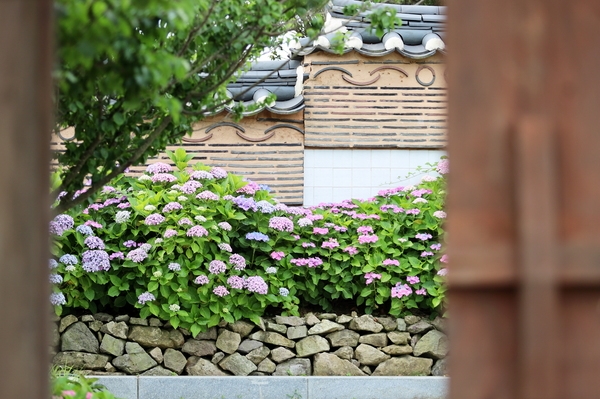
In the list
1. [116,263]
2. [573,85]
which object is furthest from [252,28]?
[116,263]

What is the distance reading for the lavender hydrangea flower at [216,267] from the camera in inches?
195

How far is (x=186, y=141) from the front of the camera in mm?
6430

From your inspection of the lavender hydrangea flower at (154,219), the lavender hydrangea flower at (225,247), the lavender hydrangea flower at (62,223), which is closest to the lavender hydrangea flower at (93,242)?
the lavender hydrangea flower at (62,223)

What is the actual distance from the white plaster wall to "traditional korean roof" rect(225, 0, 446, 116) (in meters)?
0.62

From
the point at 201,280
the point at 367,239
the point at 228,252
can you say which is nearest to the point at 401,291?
the point at 367,239

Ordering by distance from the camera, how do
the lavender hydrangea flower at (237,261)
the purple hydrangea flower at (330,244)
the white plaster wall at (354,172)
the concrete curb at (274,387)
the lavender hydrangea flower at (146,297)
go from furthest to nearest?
1. the white plaster wall at (354,172)
2. the purple hydrangea flower at (330,244)
3. the lavender hydrangea flower at (237,261)
4. the lavender hydrangea flower at (146,297)
5. the concrete curb at (274,387)

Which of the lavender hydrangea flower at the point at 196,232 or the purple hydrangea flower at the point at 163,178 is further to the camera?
the purple hydrangea flower at the point at 163,178

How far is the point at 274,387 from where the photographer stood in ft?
16.0

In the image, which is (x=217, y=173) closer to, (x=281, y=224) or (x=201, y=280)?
(x=281, y=224)

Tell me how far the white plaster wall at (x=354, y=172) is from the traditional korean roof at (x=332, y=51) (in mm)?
617

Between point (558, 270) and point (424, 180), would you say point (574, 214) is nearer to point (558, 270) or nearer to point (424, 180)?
point (558, 270)

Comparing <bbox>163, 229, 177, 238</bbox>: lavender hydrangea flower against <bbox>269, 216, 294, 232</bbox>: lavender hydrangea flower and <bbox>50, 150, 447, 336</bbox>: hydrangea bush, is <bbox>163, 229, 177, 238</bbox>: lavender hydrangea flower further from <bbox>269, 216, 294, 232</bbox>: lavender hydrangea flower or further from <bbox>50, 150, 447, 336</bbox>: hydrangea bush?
<bbox>269, 216, 294, 232</bbox>: lavender hydrangea flower

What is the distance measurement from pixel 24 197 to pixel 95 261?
406 cm

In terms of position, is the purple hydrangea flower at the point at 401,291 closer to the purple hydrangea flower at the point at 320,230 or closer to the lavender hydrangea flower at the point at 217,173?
the purple hydrangea flower at the point at 320,230
